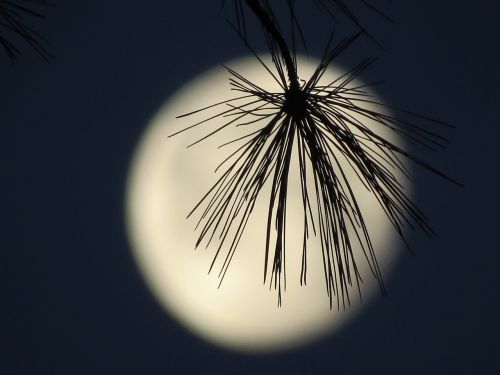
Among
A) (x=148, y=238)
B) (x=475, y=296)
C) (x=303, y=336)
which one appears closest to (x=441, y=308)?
(x=475, y=296)

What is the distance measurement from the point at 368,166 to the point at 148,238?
245 inches

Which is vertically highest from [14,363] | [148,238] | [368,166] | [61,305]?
[148,238]

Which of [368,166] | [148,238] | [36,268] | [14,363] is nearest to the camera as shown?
[368,166]

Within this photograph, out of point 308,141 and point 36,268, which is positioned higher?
point 36,268

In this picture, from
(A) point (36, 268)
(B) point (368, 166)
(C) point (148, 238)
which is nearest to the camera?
(B) point (368, 166)

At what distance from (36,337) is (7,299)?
441 mm

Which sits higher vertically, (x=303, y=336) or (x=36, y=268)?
(x=36, y=268)

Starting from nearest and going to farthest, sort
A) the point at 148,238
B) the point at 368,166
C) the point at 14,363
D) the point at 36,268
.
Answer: the point at 368,166 → the point at 14,363 → the point at 36,268 → the point at 148,238

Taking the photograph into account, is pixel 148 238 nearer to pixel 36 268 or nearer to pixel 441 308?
pixel 36 268

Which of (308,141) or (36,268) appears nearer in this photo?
(308,141)

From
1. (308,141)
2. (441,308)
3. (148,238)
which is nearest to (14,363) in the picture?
(148,238)

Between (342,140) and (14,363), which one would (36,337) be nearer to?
(14,363)

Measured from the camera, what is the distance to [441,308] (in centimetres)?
596

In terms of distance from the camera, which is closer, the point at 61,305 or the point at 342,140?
the point at 342,140
